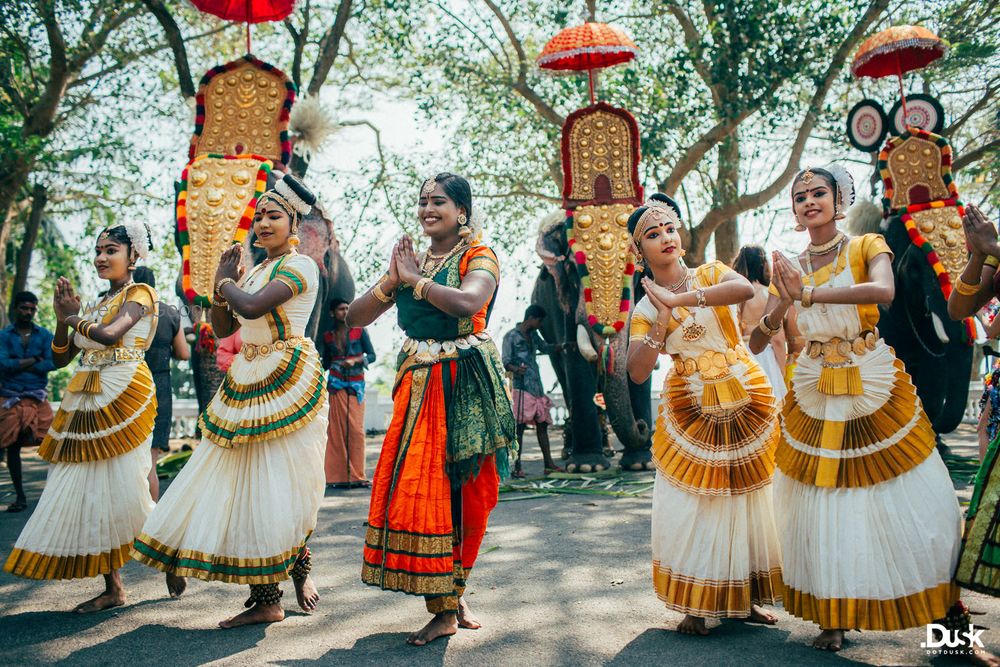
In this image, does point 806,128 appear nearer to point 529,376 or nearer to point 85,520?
point 529,376

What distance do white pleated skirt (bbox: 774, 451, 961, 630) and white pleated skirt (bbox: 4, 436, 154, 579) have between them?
9.90 ft

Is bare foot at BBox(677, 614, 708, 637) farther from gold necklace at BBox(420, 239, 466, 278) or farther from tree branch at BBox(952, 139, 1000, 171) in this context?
tree branch at BBox(952, 139, 1000, 171)

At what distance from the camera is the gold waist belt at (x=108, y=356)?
183 inches

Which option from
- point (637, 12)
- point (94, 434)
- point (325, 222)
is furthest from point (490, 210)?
point (94, 434)

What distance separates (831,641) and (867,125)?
5692mm

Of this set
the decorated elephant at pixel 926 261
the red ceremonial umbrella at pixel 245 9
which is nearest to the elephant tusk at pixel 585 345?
the decorated elephant at pixel 926 261

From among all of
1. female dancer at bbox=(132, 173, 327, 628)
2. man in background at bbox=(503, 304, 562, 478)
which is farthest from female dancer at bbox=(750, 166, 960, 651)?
man in background at bbox=(503, 304, 562, 478)

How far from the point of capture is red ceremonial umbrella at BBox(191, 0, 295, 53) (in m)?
7.35

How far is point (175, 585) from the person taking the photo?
175 inches

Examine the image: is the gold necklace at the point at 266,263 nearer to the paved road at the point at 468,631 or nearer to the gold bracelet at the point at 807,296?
the paved road at the point at 468,631

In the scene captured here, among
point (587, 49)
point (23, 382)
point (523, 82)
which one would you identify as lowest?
point (23, 382)

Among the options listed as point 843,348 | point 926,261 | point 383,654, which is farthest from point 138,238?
point 926,261

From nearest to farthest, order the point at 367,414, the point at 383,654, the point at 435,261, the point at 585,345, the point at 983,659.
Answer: the point at 983,659 → the point at 383,654 → the point at 435,261 → the point at 585,345 → the point at 367,414

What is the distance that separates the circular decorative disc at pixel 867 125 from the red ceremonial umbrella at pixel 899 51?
205mm
